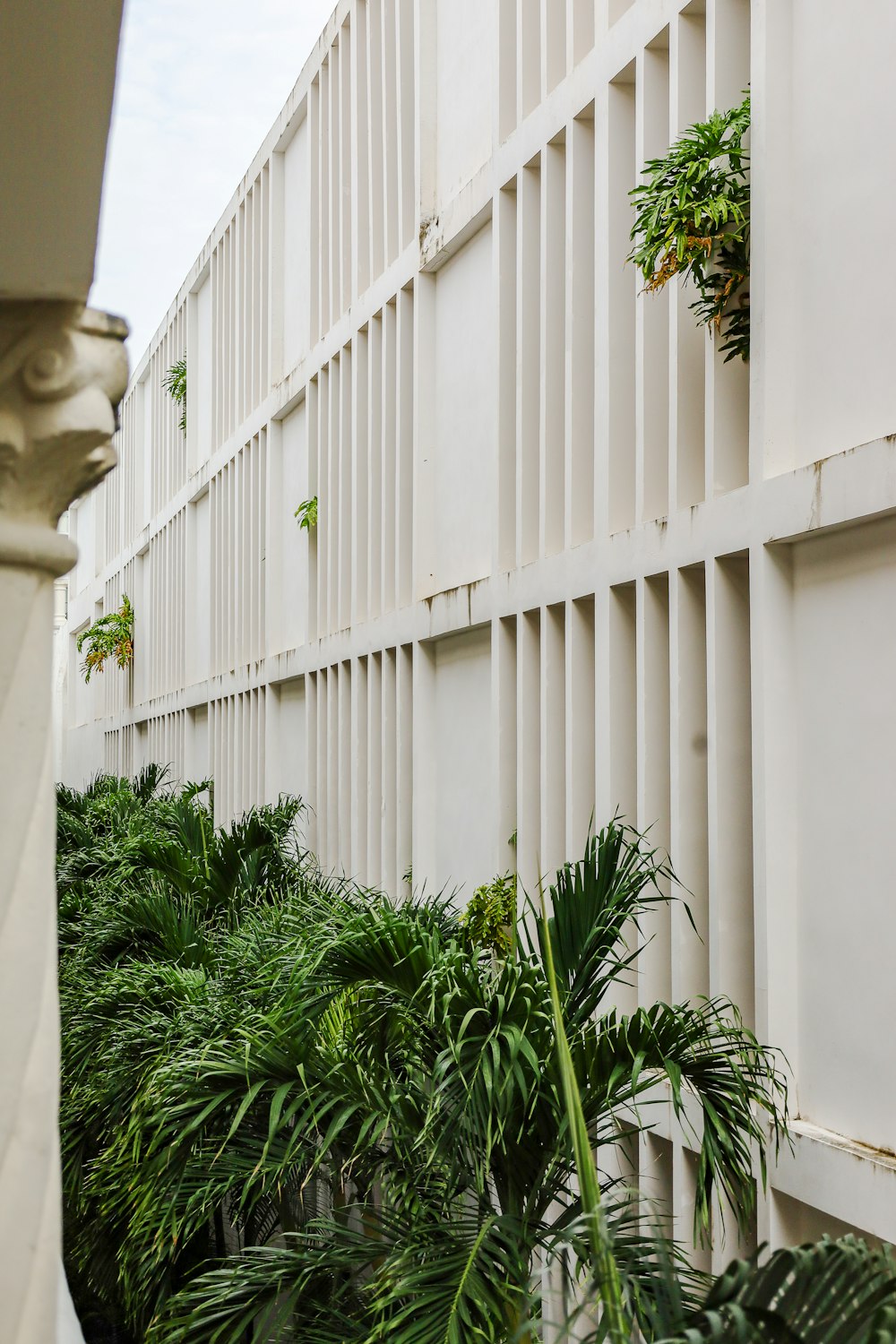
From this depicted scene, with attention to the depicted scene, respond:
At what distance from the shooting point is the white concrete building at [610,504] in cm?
442

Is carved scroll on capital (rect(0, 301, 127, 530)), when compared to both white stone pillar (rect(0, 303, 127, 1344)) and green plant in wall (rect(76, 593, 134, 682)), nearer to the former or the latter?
white stone pillar (rect(0, 303, 127, 1344))

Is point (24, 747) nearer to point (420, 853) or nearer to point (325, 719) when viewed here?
point (420, 853)

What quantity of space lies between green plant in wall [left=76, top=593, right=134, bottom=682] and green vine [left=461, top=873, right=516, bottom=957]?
52.0ft

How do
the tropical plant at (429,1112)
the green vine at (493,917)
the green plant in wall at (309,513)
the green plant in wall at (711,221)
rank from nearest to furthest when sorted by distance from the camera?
the tropical plant at (429,1112), the green plant in wall at (711,221), the green vine at (493,917), the green plant in wall at (309,513)

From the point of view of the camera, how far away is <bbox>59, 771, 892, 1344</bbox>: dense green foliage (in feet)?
10.5

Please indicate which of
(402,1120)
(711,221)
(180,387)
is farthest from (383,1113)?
(180,387)

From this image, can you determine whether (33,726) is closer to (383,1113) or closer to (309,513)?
(383,1113)

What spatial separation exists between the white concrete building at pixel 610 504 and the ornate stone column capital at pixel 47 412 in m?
2.98

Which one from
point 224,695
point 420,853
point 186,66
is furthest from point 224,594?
point 420,853

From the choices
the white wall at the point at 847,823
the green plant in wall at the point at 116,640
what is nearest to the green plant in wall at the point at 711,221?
the white wall at the point at 847,823

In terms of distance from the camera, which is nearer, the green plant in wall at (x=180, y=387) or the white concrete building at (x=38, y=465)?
the white concrete building at (x=38, y=465)

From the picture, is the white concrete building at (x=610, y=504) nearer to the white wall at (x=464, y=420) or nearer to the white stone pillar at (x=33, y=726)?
the white wall at (x=464, y=420)

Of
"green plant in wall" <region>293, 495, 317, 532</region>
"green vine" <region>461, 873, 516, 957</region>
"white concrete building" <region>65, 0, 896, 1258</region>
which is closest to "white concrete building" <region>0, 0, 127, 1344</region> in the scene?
"white concrete building" <region>65, 0, 896, 1258</region>

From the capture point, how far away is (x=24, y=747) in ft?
5.24
